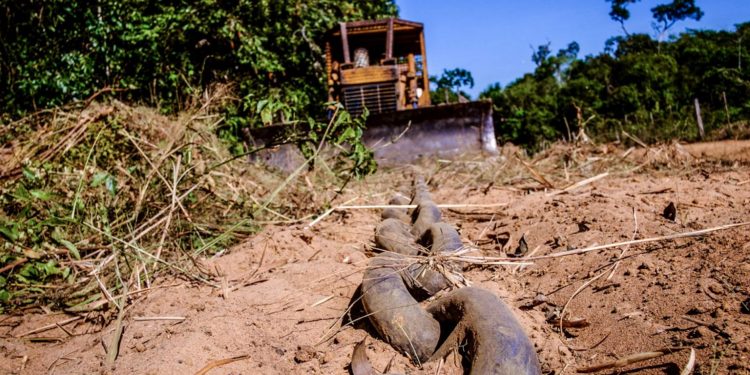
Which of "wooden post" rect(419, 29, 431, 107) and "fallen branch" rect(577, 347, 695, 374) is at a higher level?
"wooden post" rect(419, 29, 431, 107)

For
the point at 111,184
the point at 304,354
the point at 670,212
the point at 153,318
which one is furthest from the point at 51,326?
the point at 670,212

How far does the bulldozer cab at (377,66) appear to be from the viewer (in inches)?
313

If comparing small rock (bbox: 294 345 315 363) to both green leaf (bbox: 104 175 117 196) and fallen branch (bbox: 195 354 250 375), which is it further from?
green leaf (bbox: 104 175 117 196)

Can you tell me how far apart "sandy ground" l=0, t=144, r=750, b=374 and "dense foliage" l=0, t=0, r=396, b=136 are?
4749mm

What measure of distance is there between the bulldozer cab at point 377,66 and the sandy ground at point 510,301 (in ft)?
15.7

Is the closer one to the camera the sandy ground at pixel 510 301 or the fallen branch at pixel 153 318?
the sandy ground at pixel 510 301

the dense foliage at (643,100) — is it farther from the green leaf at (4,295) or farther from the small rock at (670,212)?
the green leaf at (4,295)

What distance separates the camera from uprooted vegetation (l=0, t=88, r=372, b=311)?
252 centimetres

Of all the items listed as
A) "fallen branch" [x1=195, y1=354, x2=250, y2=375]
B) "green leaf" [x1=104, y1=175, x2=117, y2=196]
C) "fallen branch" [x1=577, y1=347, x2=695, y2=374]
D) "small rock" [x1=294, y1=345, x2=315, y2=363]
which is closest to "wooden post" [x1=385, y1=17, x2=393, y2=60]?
"green leaf" [x1=104, y1=175, x2=117, y2=196]

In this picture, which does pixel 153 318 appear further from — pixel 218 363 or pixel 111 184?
pixel 111 184

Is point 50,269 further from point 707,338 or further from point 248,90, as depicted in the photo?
point 248,90

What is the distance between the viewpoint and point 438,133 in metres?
6.78

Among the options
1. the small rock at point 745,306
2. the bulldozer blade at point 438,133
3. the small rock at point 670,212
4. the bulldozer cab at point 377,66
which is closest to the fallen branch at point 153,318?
the small rock at point 745,306

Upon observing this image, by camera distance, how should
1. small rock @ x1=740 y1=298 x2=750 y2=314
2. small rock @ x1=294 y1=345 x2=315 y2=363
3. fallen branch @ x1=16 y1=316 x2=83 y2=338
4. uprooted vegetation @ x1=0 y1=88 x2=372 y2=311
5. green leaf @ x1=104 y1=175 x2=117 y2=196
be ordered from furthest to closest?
green leaf @ x1=104 y1=175 x2=117 y2=196 < uprooted vegetation @ x1=0 y1=88 x2=372 y2=311 < fallen branch @ x1=16 y1=316 x2=83 y2=338 < small rock @ x1=294 y1=345 x2=315 y2=363 < small rock @ x1=740 y1=298 x2=750 y2=314
